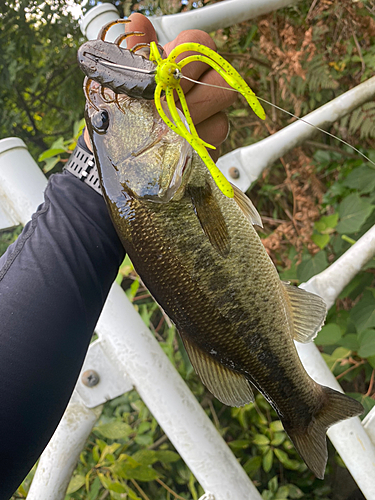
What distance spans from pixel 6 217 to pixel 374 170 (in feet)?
5.41

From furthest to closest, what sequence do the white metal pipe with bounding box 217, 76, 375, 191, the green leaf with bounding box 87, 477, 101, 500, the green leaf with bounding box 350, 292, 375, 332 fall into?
the green leaf with bounding box 87, 477, 101, 500
the green leaf with bounding box 350, 292, 375, 332
the white metal pipe with bounding box 217, 76, 375, 191

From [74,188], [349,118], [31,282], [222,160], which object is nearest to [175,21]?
[222,160]

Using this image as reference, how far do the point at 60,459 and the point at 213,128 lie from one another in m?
1.10

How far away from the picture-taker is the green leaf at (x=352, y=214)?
1.81 meters

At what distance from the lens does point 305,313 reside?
3.66 feet

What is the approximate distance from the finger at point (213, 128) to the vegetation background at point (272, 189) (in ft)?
2.88

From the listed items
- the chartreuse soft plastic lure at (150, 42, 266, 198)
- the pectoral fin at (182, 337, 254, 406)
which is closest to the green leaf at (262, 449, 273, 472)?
the pectoral fin at (182, 337, 254, 406)

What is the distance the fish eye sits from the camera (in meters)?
0.98

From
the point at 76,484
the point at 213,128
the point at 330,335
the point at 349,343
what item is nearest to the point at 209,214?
the point at 213,128

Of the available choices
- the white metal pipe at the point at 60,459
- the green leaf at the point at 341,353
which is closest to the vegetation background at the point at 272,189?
the green leaf at the point at 341,353

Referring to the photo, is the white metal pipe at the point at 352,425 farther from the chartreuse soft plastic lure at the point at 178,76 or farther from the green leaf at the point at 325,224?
the chartreuse soft plastic lure at the point at 178,76

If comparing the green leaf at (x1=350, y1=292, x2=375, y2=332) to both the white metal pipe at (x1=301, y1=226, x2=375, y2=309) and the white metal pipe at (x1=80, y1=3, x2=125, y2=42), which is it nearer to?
the white metal pipe at (x1=301, y1=226, x2=375, y2=309)

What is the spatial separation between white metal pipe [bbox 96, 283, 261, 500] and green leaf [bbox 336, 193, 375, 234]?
0.96 m

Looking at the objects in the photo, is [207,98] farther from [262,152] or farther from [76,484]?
[76,484]
